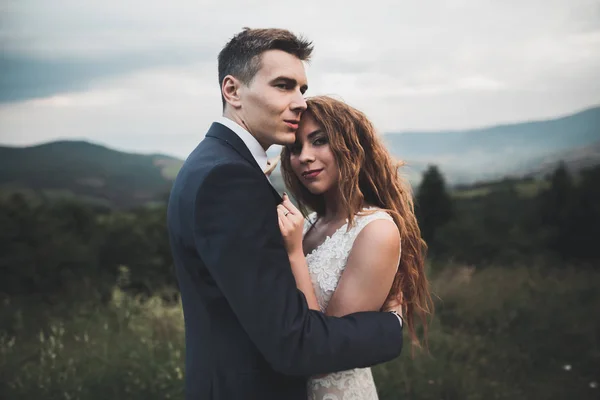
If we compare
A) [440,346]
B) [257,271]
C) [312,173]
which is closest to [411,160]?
[440,346]

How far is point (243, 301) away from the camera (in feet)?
4.82

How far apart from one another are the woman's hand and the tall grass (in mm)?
2493

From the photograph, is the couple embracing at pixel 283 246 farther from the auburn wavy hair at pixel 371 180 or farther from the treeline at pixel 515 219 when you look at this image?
the treeline at pixel 515 219

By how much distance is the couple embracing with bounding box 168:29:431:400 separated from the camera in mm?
1485

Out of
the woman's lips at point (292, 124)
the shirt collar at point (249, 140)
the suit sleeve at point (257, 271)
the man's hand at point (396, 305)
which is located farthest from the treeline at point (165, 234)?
the suit sleeve at point (257, 271)

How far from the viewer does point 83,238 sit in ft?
19.6

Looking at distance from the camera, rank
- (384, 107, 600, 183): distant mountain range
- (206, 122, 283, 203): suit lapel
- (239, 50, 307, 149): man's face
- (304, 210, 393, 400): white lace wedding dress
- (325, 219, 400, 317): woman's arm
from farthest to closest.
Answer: (384, 107, 600, 183): distant mountain range, (304, 210, 393, 400): white lace wedding dress, (325, 219, 400, 317): woman's arm, (239, 50, 307, 149): man's face, (206, 122, 283, 203): suit lapel

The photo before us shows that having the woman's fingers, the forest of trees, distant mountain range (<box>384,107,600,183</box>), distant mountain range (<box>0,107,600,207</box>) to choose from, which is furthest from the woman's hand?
distant mountain range (<box>384,107,600,183</box>)

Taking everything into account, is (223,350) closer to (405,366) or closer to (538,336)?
(405,366)

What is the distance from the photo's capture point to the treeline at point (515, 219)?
5.93 meters

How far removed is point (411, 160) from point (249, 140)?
5.12 m

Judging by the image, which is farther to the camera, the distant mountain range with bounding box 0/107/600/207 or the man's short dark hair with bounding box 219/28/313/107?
the distant mountain range with bounding box 0/107/600/207

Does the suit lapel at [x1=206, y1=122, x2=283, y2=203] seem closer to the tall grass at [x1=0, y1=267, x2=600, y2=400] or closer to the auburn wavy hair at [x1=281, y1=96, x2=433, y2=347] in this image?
the auburn wavy hair at [x1=281, y1=96, x2=433, y2=347]

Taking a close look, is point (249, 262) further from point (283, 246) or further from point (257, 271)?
point (283, 246)
